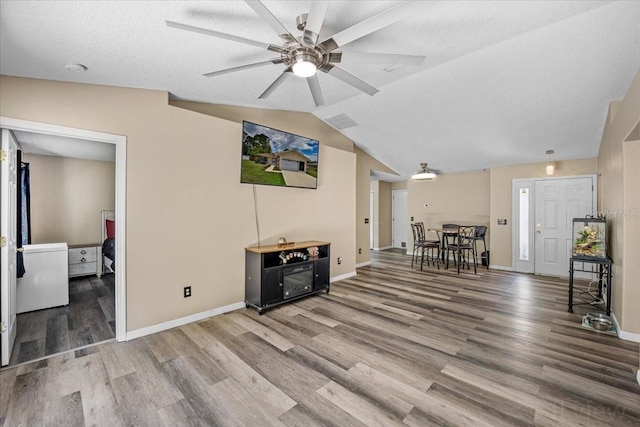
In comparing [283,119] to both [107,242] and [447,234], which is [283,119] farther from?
[447,234]

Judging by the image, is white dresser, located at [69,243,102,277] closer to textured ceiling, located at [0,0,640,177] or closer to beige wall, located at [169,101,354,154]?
beige wall, located at [169,101,354,154]

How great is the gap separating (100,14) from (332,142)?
13.0 ft

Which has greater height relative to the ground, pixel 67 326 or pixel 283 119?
pixel 283 119

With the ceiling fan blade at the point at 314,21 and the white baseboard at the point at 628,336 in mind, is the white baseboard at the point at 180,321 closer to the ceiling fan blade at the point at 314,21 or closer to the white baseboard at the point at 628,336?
the ceiling fan blade at the point at 314,21

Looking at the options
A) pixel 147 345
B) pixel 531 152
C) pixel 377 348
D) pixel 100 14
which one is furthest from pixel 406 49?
pixel 531 152

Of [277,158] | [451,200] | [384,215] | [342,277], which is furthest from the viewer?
Answer: [384,215]

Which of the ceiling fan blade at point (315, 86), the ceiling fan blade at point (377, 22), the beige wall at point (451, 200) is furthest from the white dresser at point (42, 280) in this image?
the beige wall at point (451, 200)

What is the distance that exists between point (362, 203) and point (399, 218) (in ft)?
10.6

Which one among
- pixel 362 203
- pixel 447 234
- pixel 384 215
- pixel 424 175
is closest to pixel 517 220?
pixel 447 234

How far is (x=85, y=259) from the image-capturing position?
16.5ft

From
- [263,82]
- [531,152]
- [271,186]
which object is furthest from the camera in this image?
[531,152]

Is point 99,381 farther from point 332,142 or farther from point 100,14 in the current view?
point 332,142

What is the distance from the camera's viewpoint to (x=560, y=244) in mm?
5422

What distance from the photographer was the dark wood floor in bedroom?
262 centimetres
